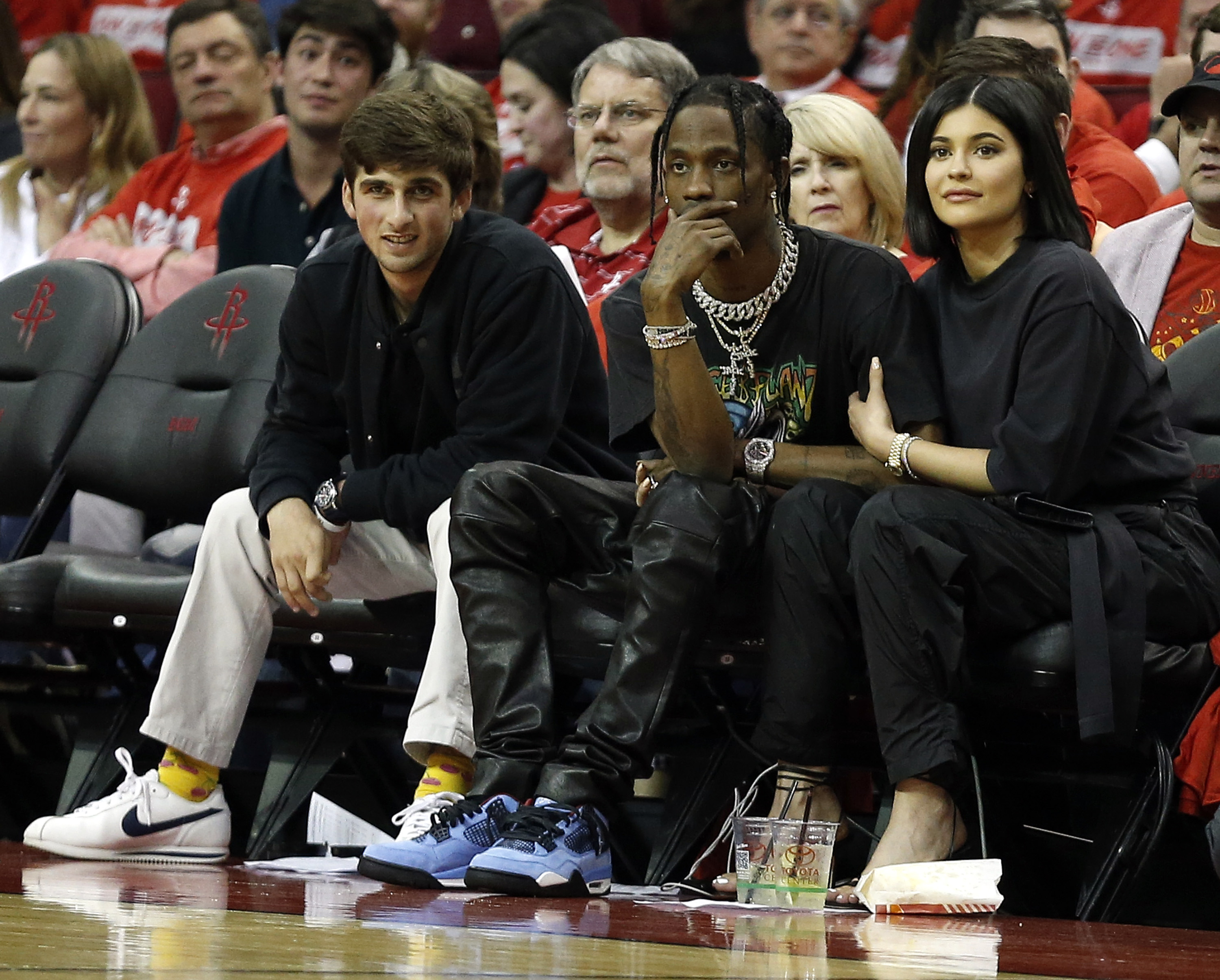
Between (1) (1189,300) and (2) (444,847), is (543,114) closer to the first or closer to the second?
(1) (1189,300)

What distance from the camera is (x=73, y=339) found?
161 inches

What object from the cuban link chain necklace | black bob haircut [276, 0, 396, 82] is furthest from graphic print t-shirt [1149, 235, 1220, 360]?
black bob haircut [276, 0, 396, 82]

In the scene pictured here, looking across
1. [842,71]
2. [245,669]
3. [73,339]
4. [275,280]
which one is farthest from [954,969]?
[842,71]

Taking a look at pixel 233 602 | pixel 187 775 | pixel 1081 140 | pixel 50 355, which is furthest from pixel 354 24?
pixel 187 775

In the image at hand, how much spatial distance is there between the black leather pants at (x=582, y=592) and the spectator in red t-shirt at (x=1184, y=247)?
1076 millimetres

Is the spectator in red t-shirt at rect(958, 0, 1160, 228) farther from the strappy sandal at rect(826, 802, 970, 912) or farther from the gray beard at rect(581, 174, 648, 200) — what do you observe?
the strappy sandal at rect(826, 802, 970, 912)

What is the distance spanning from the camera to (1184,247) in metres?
3.41

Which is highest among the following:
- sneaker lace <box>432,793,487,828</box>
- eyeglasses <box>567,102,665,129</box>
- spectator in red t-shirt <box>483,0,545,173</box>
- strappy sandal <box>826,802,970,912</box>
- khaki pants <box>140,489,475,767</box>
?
spectator in red t-shirt <box>483,0,545,173</box>

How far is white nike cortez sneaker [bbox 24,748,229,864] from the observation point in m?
2.96

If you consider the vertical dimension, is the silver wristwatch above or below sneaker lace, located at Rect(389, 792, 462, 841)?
above

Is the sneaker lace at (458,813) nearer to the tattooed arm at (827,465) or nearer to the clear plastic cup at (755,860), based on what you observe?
the clear plastic cup at (755,860)

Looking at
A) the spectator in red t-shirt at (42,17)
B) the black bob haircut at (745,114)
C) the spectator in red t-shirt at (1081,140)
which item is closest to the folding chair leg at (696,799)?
the black bob haircut at (745,114)

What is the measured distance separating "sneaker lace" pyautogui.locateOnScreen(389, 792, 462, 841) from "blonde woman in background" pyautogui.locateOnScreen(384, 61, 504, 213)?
57.3 inches

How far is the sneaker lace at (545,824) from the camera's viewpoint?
7.93ft
